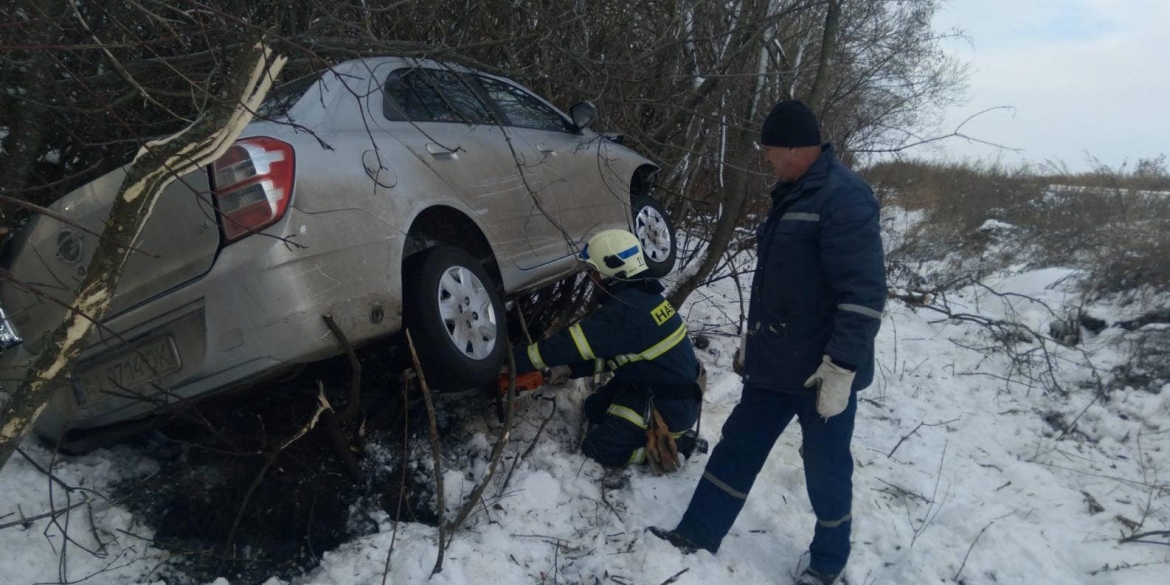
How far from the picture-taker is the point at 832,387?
2.83 metres

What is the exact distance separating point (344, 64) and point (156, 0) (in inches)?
36.5

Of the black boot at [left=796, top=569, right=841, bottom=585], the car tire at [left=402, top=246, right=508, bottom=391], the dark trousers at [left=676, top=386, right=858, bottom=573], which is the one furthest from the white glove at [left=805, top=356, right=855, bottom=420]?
the car tire at [left=402, top=246, right=508, bottom=391]

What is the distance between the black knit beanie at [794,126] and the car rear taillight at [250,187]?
6.20 feet

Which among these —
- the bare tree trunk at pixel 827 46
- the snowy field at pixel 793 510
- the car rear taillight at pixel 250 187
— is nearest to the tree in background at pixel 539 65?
the bare tree trunk at pixel 827 46

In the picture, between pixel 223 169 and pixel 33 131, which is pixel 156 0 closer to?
pixel 223 169

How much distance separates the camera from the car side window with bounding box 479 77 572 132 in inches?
170

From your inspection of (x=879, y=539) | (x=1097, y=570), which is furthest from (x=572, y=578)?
(x=1097, y=570)

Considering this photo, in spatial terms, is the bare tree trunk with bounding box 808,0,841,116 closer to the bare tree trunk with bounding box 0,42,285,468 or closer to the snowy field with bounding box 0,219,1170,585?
the snowy field with bounding box 0,219,1170,585

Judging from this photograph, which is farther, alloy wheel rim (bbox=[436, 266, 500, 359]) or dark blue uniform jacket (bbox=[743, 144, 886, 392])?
alloy wheel rim (bbox=[436, 266, 500, 359])

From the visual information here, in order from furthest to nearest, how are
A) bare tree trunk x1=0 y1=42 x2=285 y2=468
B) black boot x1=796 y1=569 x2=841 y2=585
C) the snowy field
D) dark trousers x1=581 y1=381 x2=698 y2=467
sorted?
dark trousers x1=581 y1=381 x2=698 y2=467 < black boot x1=796 y1=569 x2=841 y2=585 < the snowy field < bare tree trunk x1=0 y1=42 x2=285 y2=468

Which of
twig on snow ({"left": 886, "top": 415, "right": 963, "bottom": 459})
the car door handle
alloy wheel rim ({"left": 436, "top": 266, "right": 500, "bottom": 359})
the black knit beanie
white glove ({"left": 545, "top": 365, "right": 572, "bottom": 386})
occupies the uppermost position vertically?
the black knit beanie

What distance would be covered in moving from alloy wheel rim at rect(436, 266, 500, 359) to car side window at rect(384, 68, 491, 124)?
796mm

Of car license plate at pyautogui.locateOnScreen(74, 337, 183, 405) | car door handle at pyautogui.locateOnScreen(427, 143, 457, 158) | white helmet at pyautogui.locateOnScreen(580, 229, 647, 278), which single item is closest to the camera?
car license plate at pyautogui.locateOnScreen(74, 337, 183, 405)

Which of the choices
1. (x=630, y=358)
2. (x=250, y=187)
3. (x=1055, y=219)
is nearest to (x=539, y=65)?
(x=630, y=358)
